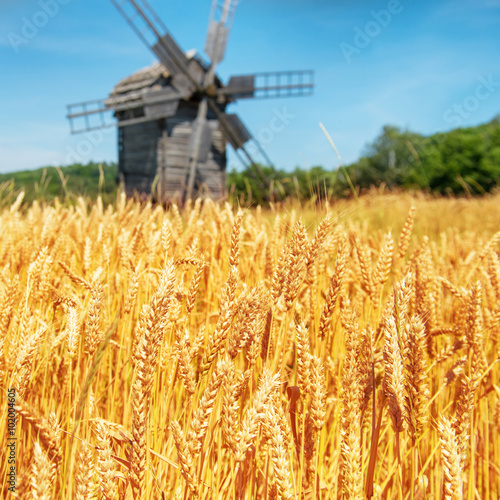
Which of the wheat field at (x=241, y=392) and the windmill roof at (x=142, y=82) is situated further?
the windmill roof at (x=142, y=82)

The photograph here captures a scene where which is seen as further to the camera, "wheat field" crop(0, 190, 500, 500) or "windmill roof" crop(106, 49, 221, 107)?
"windmill roof" crop(106, 49, 221, 107)

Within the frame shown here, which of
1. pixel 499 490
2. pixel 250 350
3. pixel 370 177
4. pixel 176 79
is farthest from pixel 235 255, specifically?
pixel 370 177

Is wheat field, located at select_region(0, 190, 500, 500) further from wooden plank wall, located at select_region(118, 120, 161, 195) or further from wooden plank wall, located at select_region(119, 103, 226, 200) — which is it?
wooden plank wall, located at select_region(118, 120, 161, 195)

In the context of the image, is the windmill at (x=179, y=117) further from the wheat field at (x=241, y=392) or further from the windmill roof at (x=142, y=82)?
the wheat field at (x=241, y=392)

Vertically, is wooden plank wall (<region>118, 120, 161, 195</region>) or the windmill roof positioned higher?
the windmill roof

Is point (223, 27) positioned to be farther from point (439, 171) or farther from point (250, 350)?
point (439, 171)

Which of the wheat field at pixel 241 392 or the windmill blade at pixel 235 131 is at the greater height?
→ the windmill blade at pixel 235 131

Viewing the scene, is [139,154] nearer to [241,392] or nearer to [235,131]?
[235,131]

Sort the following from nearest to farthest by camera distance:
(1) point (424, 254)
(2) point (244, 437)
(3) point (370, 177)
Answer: (2) point (244, 437)
(1) point (424, 254)
(3) point (370, 177)

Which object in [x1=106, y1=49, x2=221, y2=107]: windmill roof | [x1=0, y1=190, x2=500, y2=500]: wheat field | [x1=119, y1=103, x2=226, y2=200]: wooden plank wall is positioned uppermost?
[x1=106, y1=49, x2=221, y2=107]: windmill roof

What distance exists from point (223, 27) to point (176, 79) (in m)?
3.62

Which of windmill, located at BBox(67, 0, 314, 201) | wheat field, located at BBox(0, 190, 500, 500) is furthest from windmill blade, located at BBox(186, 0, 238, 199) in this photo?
wheat field, located at BBox(0, 190, 500, 500)

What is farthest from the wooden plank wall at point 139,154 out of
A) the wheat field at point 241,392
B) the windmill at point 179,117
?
the wheat field at point 241,392

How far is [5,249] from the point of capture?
2086mm
